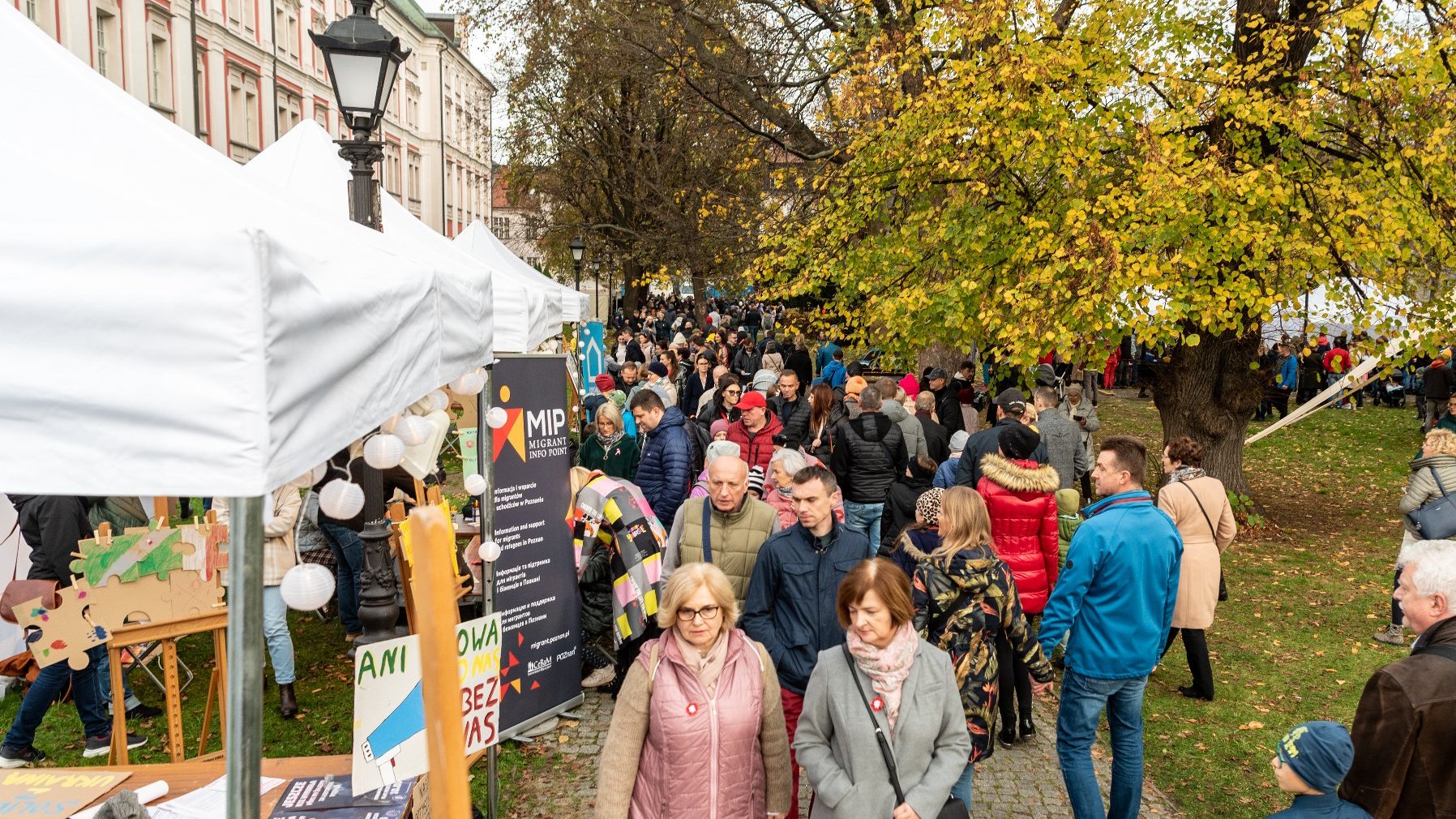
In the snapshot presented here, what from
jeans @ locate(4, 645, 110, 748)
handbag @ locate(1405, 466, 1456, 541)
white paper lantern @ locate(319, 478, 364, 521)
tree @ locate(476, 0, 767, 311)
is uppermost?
tree @ locate(476, 0, 767, 311)

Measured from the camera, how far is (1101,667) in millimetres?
4793

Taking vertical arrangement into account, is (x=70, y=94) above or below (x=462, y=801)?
above

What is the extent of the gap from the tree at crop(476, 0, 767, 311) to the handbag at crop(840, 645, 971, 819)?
13.7m

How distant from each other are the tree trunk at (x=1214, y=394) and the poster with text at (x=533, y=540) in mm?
9737

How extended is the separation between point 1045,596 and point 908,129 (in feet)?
24.9

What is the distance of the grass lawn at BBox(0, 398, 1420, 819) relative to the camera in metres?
6.24

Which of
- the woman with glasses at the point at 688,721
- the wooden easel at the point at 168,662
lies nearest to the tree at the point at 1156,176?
the woman with glasses at the point at 688,721

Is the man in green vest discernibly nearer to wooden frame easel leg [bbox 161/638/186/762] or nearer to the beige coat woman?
wooden frame easel leg [bbox 161/638/186/762]

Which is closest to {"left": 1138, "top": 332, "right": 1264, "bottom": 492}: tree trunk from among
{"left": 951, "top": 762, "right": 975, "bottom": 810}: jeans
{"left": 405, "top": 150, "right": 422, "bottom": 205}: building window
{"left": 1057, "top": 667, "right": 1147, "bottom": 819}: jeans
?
{"left": 1057, "top": 667, "right": 1147, "bottom": 819}: jeans

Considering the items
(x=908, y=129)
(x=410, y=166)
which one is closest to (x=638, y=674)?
(x=908, y=129)

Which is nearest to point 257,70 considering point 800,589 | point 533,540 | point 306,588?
point 533,540

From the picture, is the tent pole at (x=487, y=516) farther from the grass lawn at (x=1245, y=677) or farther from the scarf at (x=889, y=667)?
the scarf at (x=889, y=667)

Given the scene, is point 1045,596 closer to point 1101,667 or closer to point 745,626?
point 1101,667

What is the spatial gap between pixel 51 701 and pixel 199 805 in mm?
3273
